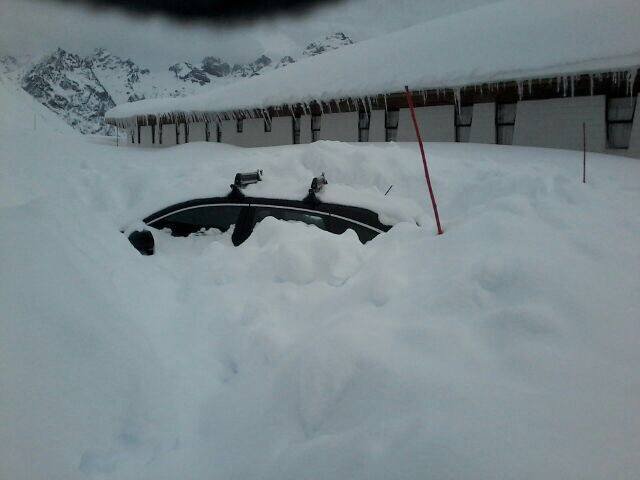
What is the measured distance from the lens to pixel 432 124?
13.9 m

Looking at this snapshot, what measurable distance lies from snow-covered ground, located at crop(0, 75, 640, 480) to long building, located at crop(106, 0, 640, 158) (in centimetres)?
916

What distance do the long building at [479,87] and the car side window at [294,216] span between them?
29.9 ft

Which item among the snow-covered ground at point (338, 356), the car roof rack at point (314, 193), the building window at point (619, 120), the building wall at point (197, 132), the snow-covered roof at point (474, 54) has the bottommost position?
the snow-covered ground at point (338, 356)

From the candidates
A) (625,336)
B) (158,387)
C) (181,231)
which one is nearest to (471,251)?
(625,336)

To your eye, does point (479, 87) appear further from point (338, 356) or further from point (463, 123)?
point (338, 356)

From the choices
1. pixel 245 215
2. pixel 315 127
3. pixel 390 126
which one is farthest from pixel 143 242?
pixel 315 127

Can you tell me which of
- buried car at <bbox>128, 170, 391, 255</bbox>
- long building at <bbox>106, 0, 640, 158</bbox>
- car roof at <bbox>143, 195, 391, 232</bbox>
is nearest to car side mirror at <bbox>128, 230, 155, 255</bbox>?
buried car at <bbox>128, 170, 391, 255</bbox>

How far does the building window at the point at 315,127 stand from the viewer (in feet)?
55.4

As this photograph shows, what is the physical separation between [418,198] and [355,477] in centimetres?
660

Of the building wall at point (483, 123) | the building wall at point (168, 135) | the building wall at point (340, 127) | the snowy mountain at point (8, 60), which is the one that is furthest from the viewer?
the building wall at point (168, 135)

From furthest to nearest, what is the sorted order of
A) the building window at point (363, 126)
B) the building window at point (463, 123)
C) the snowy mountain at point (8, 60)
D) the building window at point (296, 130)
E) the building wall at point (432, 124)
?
the building window at point (296, 130) → the building window at point (363, 126) → the building wall at point (432, 124) → the building window at point (463, 123) → the snowy mountain at point (8, 60)

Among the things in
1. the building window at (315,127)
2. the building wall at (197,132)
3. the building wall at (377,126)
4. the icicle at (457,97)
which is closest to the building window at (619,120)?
the icicle at (457,97)

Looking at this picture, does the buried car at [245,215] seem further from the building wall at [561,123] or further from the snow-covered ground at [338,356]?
the building wall at [561,123]

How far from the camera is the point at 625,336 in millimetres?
1915
